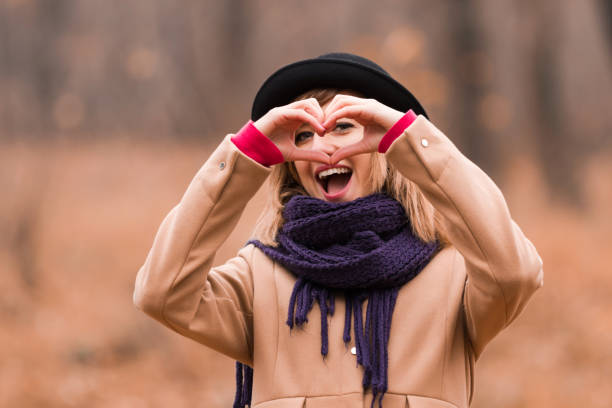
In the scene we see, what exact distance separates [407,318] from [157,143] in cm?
544

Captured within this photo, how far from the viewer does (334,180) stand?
2.34 metres

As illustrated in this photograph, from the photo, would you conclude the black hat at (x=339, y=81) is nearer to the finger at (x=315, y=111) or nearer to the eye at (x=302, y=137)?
the eye at (x=302, y=137)

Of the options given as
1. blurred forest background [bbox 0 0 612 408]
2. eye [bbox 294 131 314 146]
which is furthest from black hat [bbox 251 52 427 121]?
blurred forest background [bbox 0 0 612 408]

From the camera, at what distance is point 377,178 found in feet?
7.50

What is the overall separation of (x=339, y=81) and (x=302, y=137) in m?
0.18

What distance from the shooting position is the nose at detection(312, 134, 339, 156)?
2193mm

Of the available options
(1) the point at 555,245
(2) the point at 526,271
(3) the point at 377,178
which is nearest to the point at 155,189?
(1) the point at 555,245

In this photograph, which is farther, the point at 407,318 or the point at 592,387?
the point at 592,387

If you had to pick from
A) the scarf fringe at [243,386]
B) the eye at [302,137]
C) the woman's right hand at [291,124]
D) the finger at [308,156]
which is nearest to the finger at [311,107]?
the woman's right hand at [291,124]

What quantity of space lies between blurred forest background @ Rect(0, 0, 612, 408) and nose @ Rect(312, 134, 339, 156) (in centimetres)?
354

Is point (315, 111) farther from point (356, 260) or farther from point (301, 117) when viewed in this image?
point (356, 260)

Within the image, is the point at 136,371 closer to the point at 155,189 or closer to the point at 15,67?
the point at 155,189

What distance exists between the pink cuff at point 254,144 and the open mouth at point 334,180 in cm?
28

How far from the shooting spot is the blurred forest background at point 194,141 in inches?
225
